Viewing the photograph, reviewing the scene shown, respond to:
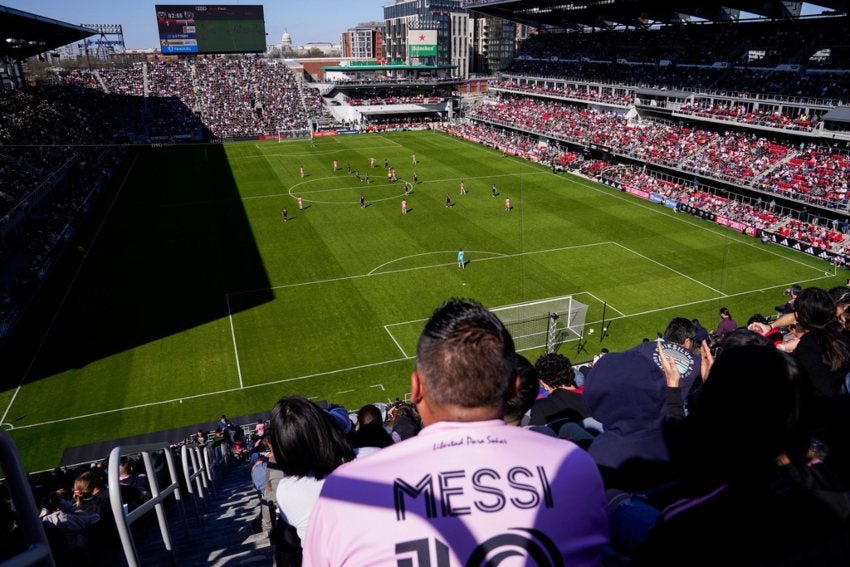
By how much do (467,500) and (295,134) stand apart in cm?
8489

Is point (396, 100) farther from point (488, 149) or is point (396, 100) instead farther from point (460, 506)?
point (460, 506)

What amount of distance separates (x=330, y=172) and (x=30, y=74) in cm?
6095

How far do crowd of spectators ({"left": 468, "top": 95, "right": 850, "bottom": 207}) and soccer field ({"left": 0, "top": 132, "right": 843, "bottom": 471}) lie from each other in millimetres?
4701

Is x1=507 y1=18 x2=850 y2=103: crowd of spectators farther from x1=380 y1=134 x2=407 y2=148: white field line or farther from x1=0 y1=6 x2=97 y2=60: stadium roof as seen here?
x1=0 y1=6 x2=97 y2=60: stadium roof

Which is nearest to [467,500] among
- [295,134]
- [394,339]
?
[394,339]

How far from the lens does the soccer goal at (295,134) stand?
80562 mm

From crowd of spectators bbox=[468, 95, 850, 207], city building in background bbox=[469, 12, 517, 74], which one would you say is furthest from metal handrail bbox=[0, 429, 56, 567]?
city building in background bbox=[469, 12, 517, 74]

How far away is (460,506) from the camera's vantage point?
2062mm

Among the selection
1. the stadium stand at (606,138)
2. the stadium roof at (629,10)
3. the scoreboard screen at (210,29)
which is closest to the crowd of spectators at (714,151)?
the stadium stand at (606,138)

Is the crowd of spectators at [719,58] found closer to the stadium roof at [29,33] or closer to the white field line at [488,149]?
the white field line at [488,149]

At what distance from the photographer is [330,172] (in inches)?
2352

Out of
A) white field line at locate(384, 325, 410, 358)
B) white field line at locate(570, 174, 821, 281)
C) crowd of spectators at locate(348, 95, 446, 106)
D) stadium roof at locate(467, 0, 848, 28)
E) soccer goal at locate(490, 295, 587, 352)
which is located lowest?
white field line at locate(384, 325, 410, 358)

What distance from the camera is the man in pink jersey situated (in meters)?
2.04

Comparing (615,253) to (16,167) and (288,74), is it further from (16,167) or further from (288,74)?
(288,74)
